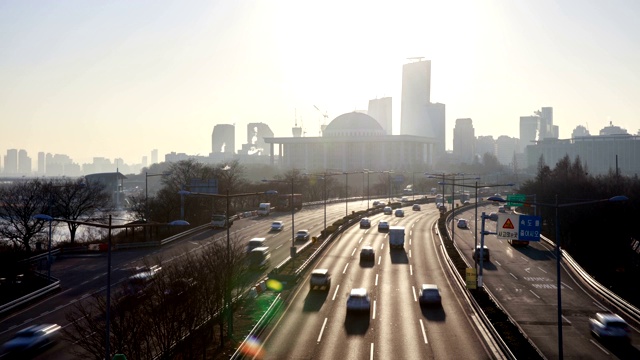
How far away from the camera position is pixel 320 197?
4978 inches

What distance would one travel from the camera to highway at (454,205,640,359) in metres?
27.5

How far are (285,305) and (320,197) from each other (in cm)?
9263

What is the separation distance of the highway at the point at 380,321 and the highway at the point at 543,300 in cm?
356

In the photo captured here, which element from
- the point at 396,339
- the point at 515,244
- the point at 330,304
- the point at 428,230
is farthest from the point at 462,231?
the point at 396,339

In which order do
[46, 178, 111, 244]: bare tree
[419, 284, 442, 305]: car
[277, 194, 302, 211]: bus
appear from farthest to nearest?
1. [277, 194, 302, 211]: bus
2. [46, 178, 111, 244]: bare tree
3. [419, 284, 442, 305]: car

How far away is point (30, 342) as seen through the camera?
26.0 metres

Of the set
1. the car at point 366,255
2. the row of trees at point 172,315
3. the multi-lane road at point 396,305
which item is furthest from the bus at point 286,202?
the row of trees at point 172,315

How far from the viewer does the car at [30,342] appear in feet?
83.6

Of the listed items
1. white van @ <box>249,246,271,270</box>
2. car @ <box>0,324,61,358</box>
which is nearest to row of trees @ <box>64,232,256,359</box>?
car @ <box>0,324,61,358</box>

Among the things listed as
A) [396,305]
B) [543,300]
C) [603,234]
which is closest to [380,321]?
[396,305]

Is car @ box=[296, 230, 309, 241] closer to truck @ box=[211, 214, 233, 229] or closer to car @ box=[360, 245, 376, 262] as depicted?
truck @ box=[211, 214, 233, 229]

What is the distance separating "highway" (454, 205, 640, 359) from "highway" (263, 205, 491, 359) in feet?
11.7

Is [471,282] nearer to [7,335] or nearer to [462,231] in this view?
[7,335]

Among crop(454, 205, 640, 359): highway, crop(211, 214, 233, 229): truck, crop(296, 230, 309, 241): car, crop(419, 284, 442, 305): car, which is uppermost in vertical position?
crop(211, 214, 233, 229): truck
